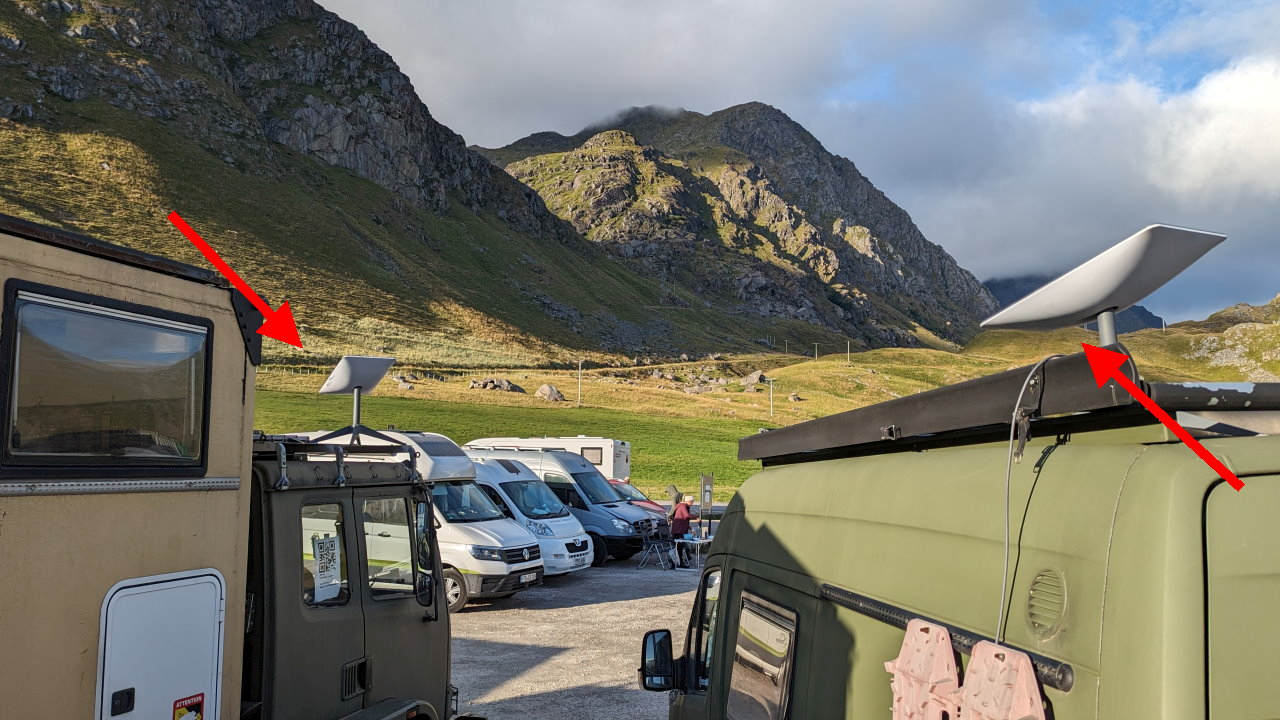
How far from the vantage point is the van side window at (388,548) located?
5.95 m

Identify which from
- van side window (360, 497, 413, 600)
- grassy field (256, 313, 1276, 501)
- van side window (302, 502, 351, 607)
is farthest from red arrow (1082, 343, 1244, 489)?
grassy field (256, 313, 1276, 501)

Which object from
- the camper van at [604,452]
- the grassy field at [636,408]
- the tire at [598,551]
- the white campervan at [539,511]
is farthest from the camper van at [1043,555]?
the camper van at [604,452]

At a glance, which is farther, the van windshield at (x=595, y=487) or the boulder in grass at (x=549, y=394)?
the boulder in grass at (x=549, y=394)

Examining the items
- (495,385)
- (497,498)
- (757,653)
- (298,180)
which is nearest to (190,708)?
(757,653)

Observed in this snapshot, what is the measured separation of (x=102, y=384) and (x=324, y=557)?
1.96 meters

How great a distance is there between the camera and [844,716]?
114 inches

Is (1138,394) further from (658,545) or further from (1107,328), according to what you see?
(658,545)

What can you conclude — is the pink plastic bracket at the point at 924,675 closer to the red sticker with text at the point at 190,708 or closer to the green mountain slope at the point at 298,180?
the red sticker with text at the point at 190,708

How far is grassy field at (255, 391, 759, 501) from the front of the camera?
151ft

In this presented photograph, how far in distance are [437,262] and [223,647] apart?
158m

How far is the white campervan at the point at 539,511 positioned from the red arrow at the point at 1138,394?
45.8 ft

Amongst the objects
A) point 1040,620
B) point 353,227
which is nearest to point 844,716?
point 1040,620

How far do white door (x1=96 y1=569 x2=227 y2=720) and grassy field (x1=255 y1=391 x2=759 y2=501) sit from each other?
3400cm

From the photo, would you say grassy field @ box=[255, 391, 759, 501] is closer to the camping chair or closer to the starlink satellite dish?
the camping chair
